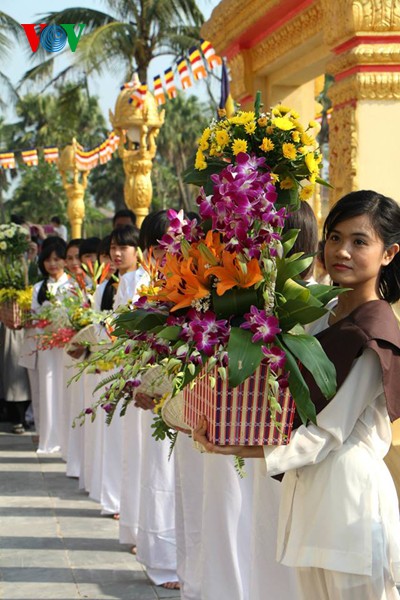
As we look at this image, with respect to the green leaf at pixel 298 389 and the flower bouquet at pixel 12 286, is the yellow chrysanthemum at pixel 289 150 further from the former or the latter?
the flower bouquet at pixel 12 286

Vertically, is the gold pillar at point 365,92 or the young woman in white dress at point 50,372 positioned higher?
the gold pillar at point 365,92

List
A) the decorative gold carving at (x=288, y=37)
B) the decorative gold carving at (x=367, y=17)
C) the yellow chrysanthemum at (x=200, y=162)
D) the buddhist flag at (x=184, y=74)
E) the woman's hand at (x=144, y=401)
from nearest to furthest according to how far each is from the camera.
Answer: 1. the yellow chrysanthemum at (x=200, y=162)
2. the woman's hand at (x=144, y=401)
3. the decorative gold carving at (x=367, y=17)
4. the decorative gold carving at (x=288, y=37)
5. the buddhist flag at (x=184, y=74)

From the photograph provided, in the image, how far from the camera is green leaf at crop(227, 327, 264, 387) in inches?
108

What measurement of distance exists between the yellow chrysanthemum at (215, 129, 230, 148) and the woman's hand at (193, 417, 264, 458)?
2.74ft

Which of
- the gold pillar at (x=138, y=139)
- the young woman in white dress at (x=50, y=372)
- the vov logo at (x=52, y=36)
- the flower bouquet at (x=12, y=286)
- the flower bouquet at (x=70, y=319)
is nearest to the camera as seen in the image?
the vov logo at (x=52, y=36)

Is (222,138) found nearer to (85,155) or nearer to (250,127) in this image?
(250,127)

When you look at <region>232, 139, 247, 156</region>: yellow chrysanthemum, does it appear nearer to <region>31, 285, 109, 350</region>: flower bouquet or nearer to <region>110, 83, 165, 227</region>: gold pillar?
<region>31, 285, 109, 350</region>: flower bouquet

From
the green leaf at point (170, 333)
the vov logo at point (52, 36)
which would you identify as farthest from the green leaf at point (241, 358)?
the vov logo at point (52, 36)

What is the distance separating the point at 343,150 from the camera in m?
6.11

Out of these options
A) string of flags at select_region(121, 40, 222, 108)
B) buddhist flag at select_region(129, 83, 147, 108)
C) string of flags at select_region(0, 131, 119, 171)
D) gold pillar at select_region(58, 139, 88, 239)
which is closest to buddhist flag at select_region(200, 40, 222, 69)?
string of flags at select_region(121, 40, 222, 108)

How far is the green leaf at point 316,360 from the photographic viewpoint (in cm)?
280

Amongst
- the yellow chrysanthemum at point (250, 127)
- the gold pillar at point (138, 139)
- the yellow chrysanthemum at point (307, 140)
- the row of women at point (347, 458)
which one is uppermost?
the gold pillar at point (138, 139)

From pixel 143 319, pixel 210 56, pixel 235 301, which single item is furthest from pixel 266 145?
pixel 210 56

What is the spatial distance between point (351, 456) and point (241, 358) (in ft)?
1.72
